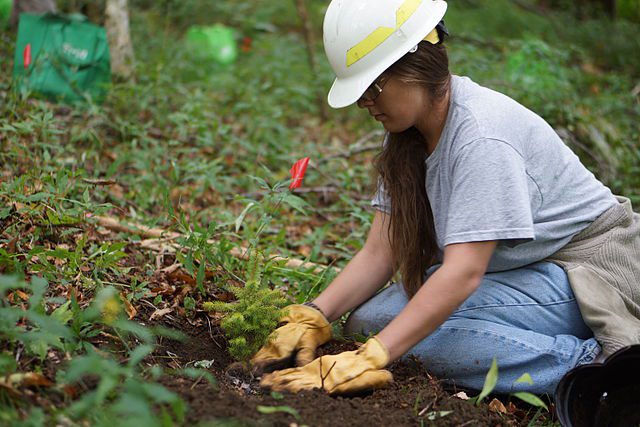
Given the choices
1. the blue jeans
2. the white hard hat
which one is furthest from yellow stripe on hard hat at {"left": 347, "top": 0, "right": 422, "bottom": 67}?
the blue jeans

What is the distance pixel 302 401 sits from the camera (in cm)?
197

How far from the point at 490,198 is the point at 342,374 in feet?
2.17

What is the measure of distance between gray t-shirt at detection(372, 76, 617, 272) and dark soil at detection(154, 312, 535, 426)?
47 cm

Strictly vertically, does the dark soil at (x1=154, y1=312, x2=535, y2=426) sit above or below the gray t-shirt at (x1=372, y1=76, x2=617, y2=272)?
below

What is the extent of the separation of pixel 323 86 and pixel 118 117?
6.03ft

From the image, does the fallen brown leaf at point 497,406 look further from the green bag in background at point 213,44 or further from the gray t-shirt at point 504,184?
the green bag in background at point 213,44

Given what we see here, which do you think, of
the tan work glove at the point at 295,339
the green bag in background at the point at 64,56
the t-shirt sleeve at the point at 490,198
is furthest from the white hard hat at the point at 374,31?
the green bag in background at the point at 64,56

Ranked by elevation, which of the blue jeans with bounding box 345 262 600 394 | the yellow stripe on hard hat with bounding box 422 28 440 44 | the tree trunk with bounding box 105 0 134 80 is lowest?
the blue jeans with bounding box 345 262 600 394

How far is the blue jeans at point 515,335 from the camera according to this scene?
94.0 inches

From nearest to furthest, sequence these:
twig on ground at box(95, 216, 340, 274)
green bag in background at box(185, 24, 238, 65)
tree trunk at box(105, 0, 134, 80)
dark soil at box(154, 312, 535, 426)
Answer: dark soil at box(154, 312, 535, 426), twig on ground at box(95, 216, 340, 274), tree trunk at box(105, 0, 134, 80), green bag in background at box(185, 24, 238, 65)

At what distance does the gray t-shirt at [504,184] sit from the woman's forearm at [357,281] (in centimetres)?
21

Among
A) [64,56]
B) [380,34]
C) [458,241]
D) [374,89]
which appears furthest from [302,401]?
[64,56]

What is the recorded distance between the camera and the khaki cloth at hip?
7.64ft

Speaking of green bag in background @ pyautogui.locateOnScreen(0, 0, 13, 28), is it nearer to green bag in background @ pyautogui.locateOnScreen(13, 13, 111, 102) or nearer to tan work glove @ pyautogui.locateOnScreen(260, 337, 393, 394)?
green bag in background @ pyautogui.locateOnScreen(13, 13, 111, 102)
